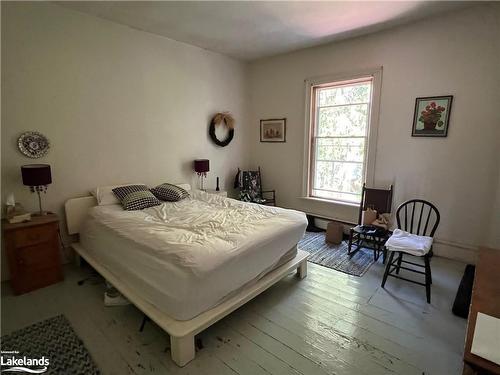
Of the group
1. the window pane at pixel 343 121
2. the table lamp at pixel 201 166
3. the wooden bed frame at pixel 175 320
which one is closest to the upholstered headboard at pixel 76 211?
the wooden bed frame at pixel 175 320

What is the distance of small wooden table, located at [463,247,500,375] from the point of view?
39.1 inches

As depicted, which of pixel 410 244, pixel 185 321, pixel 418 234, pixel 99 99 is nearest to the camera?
pixel 185 321

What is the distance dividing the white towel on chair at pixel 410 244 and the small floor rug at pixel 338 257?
1.82 feet

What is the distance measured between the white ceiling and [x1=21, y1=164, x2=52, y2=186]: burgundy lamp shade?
170 cm

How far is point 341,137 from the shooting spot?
3938 millimetres

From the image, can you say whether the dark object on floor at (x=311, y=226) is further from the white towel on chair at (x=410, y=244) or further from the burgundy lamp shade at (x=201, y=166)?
the burgundy lamp shade at (x=201, y=166)

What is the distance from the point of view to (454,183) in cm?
307

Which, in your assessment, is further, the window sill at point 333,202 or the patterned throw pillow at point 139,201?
the window sill at point 333,202

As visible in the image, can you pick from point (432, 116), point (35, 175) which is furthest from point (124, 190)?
point (432, 116)

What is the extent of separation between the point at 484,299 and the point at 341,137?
2902 millimetres

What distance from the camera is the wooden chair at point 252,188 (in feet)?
14.8

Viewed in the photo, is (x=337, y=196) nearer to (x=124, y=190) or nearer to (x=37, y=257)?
(x=124, y=190)

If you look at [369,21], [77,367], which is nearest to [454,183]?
[369,21]

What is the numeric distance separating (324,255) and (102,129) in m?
3.11
